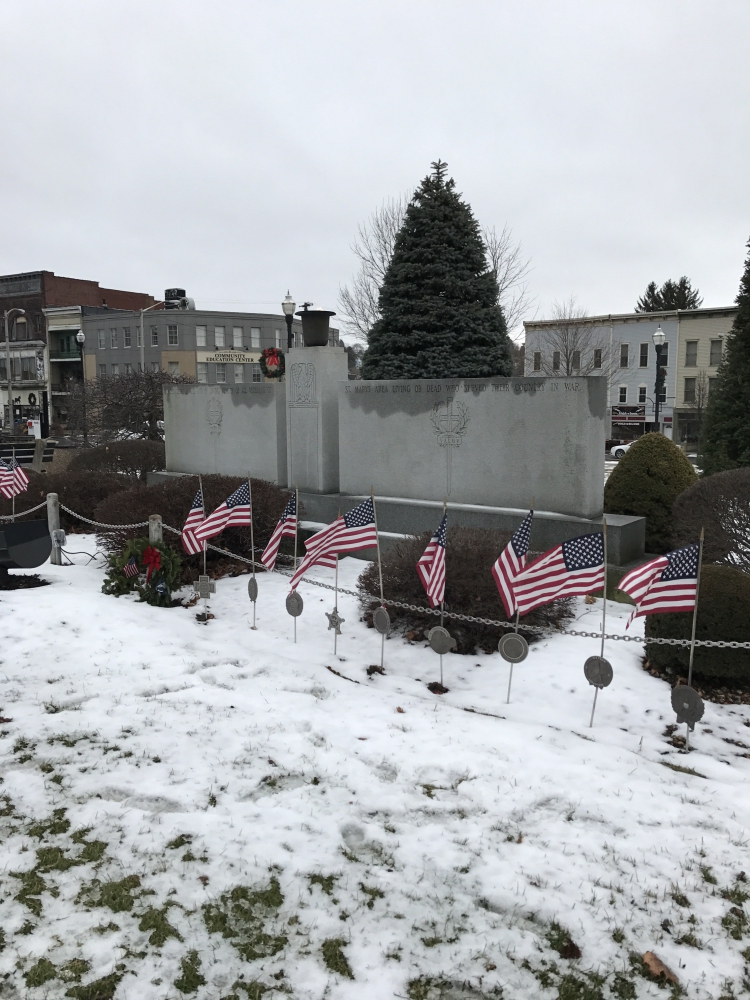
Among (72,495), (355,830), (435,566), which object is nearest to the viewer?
(355,830)

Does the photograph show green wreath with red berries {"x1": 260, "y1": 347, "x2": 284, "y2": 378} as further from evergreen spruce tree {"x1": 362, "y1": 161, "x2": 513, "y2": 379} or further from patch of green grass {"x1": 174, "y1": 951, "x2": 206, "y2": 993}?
patch of green grass {"x1": 174, "y1": 951, "x2": 206, "y2": 993}

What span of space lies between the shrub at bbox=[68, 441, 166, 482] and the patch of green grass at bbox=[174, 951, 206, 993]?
15.5m

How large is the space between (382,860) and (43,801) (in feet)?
7.38

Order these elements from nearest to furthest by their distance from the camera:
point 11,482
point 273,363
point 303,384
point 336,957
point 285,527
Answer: point 336,957
point 285,527
point 11,482
point 303,384
point 273,363

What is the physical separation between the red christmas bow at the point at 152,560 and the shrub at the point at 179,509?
3.56 ft

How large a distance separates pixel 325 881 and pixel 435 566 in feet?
11.5

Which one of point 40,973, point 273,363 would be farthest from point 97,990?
point 273,363

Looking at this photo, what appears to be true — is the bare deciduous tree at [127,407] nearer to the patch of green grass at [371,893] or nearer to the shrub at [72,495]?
the shrub at [72,495]

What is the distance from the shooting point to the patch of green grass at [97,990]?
3287mm

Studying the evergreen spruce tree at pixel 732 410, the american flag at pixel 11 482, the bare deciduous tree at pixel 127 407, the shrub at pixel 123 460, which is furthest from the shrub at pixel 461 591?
the bare deciduous tree at pixel 127 407

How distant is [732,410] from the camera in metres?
14.9

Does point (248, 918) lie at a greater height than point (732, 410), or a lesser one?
lesser

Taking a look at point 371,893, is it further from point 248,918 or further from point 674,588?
point 674,588

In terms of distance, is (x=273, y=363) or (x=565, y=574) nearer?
(x=565, y=574)
